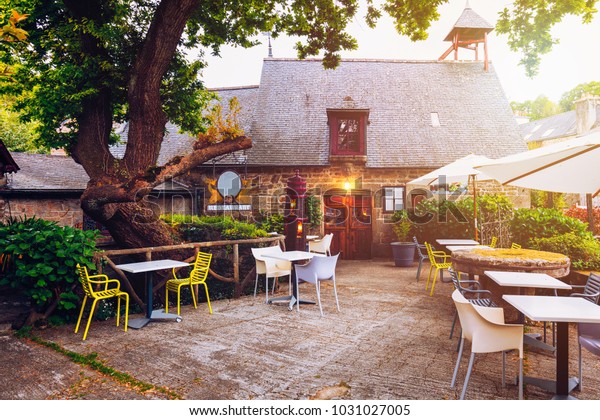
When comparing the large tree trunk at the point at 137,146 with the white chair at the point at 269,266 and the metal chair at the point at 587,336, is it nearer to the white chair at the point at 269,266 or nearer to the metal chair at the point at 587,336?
the white chair at the point at 269,266

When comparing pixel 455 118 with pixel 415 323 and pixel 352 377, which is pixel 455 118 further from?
pixel 352 377

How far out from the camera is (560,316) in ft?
9.59

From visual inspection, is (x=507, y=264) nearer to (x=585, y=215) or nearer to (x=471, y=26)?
(x=585, y=215)

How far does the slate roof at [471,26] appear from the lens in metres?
16.5

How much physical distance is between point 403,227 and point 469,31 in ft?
34.2

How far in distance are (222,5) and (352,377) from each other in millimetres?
7386

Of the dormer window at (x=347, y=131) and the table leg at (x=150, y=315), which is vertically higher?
the dormer window at (x=347, y=131)

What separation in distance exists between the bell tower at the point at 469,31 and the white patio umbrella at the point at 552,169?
558 inches

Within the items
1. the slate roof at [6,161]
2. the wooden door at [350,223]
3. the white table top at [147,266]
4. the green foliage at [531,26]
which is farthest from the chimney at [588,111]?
the slate roof at [6,161]

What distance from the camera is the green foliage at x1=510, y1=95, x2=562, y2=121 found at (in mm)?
45328

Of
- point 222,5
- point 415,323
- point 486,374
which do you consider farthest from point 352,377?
point 222,5

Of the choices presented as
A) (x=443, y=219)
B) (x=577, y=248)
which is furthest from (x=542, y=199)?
(x=577, y=248)

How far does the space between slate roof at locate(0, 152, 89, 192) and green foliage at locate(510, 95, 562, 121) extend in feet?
151
